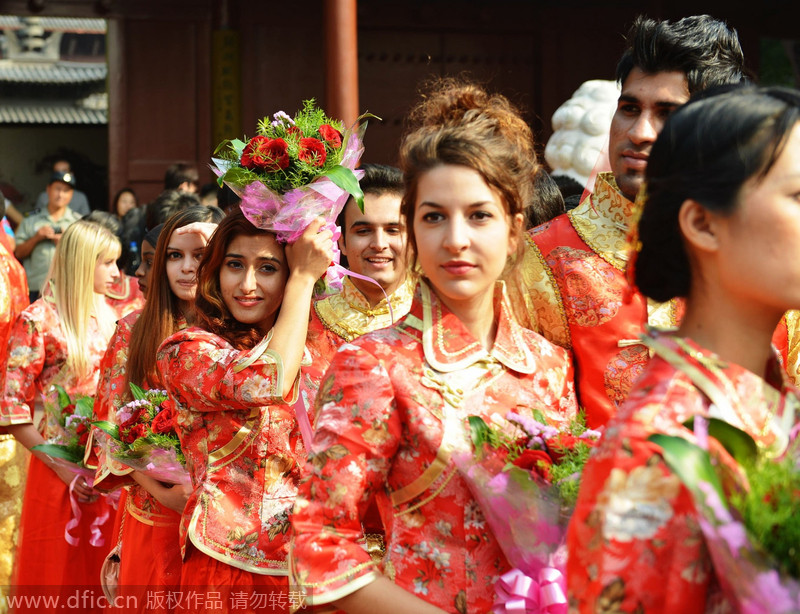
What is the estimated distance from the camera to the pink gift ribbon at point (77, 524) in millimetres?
4389

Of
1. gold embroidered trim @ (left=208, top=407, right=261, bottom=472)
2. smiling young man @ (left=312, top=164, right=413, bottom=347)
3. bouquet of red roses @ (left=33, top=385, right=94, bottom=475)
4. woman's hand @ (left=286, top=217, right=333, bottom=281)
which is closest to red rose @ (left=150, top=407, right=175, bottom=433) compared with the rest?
gold embroidered trim @ (left=208, top=407, right=261, bottom=472)

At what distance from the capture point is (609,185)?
Answer: 2660 mm

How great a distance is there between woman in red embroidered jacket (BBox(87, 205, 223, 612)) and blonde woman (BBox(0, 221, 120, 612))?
1.02m

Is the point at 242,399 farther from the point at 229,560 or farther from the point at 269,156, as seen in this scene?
the point at 269,156

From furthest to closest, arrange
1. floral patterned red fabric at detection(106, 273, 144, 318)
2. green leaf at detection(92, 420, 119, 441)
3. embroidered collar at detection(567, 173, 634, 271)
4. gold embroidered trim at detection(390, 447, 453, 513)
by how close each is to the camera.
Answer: floral patterned red fabric at detection(106, 273, 144, 318) → green leaf at detection(92, 420, 119, 441) → embroidered collar at detection(567, 173, 634, 271) → gold embroidered trim at detection(390, 447, 453, 513)

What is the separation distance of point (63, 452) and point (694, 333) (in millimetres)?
3382

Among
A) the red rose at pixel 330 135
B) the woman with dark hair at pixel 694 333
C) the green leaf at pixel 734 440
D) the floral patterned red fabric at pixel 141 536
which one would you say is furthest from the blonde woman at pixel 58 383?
the green leaf at pixel 734 440

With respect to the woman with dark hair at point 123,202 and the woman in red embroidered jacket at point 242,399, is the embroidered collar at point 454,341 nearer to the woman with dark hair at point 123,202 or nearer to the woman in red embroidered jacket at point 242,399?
the woman in red embroidered jacket at point 242,399

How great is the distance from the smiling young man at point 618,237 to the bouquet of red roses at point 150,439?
1.27m

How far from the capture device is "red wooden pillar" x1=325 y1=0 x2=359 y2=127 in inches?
260

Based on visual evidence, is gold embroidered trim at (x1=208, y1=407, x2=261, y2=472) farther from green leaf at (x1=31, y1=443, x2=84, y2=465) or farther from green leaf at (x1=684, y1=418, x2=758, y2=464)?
green leaf at (x1=31, y1=443, x2=84, y2=465)

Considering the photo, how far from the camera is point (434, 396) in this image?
1.91 metres

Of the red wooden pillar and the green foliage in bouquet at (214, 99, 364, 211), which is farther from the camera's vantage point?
the red wooden pillar

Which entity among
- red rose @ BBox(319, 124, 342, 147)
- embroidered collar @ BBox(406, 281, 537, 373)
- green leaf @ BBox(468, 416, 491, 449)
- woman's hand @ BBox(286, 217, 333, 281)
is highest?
red rose @ BBox(319, 124, 342, 147)
